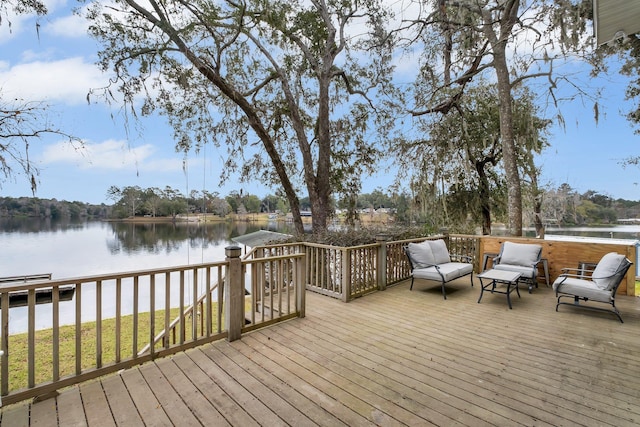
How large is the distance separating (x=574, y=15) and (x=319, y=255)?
5785 mm

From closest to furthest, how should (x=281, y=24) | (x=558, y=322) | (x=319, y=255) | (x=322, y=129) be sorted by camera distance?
1. (x=558, y=322)
2. (x=319, y=255)
3. (x=281, y=24)
4. (x=322, y=129)

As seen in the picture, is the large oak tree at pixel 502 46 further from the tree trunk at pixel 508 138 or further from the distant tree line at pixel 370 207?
the distant tree line at pixel 370 207

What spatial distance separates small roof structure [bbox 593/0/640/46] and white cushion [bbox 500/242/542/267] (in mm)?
3346

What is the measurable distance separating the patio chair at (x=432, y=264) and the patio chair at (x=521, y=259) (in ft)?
2.28

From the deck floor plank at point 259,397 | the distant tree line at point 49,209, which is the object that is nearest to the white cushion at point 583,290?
the deck floor plank at point 259,397

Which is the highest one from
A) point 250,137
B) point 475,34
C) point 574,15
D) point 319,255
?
point 475,34

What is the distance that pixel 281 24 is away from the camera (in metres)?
7.04

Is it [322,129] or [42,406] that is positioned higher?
[322,129]

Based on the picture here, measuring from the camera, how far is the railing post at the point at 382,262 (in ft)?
17.6

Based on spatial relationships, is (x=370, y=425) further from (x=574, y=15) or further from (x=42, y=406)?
(x=574, y=15)

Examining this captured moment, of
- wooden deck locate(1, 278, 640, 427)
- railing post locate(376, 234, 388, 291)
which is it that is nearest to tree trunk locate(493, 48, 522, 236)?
wooden deck locate(1, 278, 640, 427)

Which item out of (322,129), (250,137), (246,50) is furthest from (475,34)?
(250,137)

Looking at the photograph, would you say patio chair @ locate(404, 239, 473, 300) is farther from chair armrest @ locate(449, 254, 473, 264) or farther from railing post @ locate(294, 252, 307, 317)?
railing post @ locate(294, 252, 307, 317)

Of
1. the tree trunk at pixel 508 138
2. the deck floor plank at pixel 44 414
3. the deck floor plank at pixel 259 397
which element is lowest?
the deck floor plank at pixel 259 397
